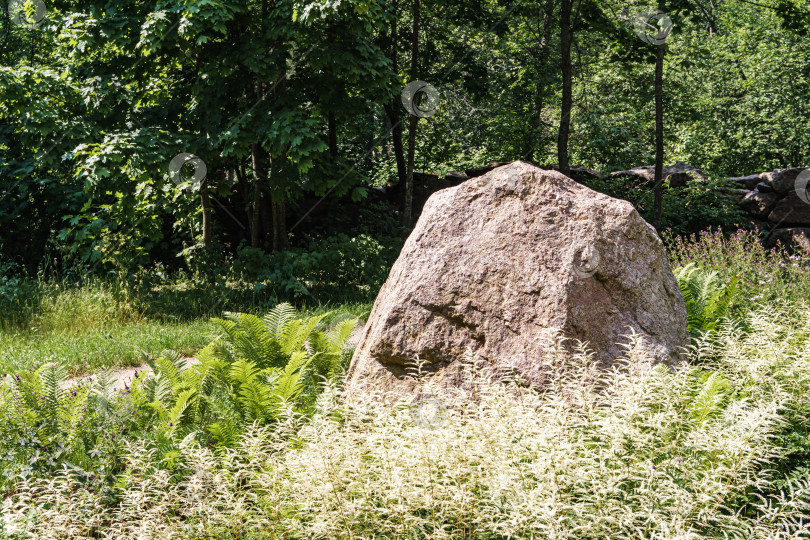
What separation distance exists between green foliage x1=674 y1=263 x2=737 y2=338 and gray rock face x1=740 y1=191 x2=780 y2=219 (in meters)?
7.71

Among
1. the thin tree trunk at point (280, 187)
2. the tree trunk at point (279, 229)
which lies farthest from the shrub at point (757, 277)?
the tree trunk at point (279, 229)

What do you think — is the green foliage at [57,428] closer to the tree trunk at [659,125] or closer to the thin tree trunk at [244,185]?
the thin tree trunk at [244,185]

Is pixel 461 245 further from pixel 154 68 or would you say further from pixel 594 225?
pixel 154 68

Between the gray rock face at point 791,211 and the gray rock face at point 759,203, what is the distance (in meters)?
0.16

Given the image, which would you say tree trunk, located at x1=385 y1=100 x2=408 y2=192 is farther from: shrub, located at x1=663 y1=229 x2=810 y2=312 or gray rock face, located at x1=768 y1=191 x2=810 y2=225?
gray rock face, located at x1=768 y1=191 x2=810 y2=225

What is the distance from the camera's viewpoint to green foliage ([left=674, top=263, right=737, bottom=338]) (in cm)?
544

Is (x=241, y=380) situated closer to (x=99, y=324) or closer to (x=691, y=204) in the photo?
(x=99, y=324)

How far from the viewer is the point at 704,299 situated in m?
5.80

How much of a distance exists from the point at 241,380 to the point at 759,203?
12.2m

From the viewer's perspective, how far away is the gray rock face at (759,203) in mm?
12798

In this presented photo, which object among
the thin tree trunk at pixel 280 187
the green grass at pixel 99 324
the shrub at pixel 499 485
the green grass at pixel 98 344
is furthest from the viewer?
the thin tree trunk at pixel 280 187

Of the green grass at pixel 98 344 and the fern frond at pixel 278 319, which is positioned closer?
the fern frond at pixel 278 319

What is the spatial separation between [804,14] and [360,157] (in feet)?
31.4

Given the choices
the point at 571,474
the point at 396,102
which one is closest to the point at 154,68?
the point at 396,102
